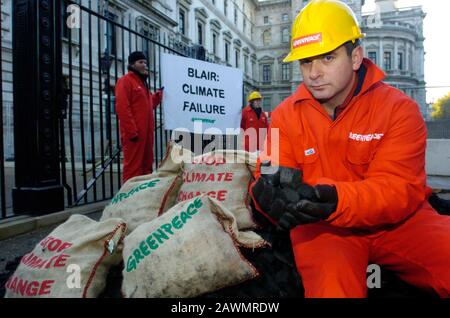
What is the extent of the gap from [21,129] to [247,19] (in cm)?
4986

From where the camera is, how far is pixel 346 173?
1943mm

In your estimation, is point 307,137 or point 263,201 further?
point 307,137

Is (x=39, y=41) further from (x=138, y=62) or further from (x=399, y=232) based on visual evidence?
(x=399, y=232)

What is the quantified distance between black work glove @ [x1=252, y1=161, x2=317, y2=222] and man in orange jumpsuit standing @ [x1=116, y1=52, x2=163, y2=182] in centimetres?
311

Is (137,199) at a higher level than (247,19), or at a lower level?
lower

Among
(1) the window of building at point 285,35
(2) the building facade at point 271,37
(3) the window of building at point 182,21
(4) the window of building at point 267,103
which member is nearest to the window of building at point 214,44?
(2) the building facade at point 271,37

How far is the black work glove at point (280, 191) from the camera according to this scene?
1.55m

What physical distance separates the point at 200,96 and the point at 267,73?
160ft

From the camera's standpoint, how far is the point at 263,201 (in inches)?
65.2

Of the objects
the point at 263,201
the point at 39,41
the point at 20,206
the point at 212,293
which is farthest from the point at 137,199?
the point at 39,41

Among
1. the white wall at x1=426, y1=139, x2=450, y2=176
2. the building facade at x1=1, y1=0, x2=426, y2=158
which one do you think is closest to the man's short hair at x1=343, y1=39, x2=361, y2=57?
the white wall at x1=426, y1=139, x2=450, y2=176

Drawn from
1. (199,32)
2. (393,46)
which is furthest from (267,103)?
(199,32)

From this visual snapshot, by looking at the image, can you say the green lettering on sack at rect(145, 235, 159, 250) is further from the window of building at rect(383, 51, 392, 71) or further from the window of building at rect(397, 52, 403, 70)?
the window of building at rect(397, 52, 403, 70)

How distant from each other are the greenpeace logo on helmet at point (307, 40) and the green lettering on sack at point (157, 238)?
41.2 inches
